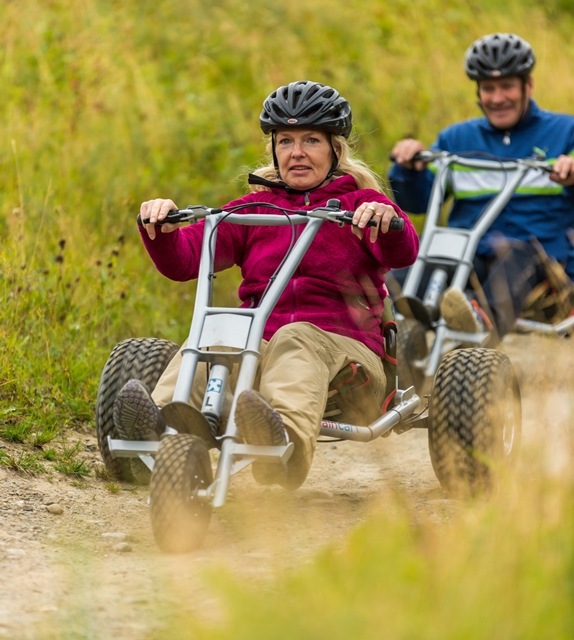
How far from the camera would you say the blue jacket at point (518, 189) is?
5.90m

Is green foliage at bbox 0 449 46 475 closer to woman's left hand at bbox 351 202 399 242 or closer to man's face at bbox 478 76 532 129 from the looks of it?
woman's left hand at bbox 351 202 399 242

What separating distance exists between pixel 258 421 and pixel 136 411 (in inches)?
15.8

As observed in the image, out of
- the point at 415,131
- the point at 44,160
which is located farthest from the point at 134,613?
the point at 415,131

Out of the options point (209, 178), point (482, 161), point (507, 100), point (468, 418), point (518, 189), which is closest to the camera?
point (468, 418)

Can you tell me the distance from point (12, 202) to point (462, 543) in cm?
426

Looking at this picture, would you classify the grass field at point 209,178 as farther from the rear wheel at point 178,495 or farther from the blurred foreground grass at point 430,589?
the rear wheel at point 178,495

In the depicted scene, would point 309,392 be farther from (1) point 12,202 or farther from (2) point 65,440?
(1) point 12,202

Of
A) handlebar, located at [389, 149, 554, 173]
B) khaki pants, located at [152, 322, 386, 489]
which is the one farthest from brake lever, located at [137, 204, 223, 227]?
handlebar, located at [389, 149, 554, 173]

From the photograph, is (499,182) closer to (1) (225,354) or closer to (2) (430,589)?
(1) (225,354)

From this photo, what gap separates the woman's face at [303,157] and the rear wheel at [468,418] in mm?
907

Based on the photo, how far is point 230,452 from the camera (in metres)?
3.39

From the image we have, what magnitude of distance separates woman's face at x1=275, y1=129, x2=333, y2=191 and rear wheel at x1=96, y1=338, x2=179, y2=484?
0.84 m

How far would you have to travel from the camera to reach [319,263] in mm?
4074

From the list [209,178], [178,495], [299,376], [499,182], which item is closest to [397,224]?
[299,376]
